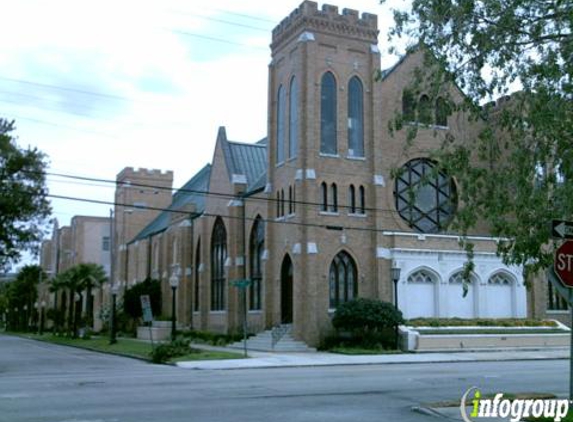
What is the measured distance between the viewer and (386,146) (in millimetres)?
39219

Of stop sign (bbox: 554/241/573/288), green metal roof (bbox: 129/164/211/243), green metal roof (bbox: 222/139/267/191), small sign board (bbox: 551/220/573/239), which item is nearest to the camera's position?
stop sign (bbox: 554/241/573/288)

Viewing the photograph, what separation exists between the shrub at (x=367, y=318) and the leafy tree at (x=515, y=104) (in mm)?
18752

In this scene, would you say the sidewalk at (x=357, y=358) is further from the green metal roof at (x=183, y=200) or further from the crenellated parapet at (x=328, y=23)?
the green metal roof at (x=183, y=200)

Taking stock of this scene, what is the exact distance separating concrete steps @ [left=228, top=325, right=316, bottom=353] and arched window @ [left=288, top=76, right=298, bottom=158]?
875 cm

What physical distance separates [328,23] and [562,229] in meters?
27.9

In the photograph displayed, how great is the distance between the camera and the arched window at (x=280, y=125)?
39.4m

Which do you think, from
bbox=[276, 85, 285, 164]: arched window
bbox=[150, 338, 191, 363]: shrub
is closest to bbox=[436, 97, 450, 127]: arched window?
bbox=[150, 338, 191, 363]: shrub

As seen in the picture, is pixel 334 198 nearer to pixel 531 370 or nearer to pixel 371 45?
pixel 371 45

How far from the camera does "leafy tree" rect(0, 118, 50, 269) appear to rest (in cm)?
3025

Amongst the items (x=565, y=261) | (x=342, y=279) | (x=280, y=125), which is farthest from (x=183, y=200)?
(x=565, y=261)

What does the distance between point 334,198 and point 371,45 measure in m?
8.39

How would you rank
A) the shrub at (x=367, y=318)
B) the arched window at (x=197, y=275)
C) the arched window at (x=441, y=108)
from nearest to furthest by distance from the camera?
1. the arched window at (x=441, y=108)
2. the shrub at (x=367, y=318)
3. the arched window at (x=197, y=275)

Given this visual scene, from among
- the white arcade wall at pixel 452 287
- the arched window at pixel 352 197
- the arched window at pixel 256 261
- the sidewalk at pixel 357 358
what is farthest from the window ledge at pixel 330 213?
the sidewalk at pixel 357 358

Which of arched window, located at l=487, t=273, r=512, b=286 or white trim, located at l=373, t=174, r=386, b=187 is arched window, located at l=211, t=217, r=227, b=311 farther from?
arched window, located at l=487, t=273, r=512, b=286
